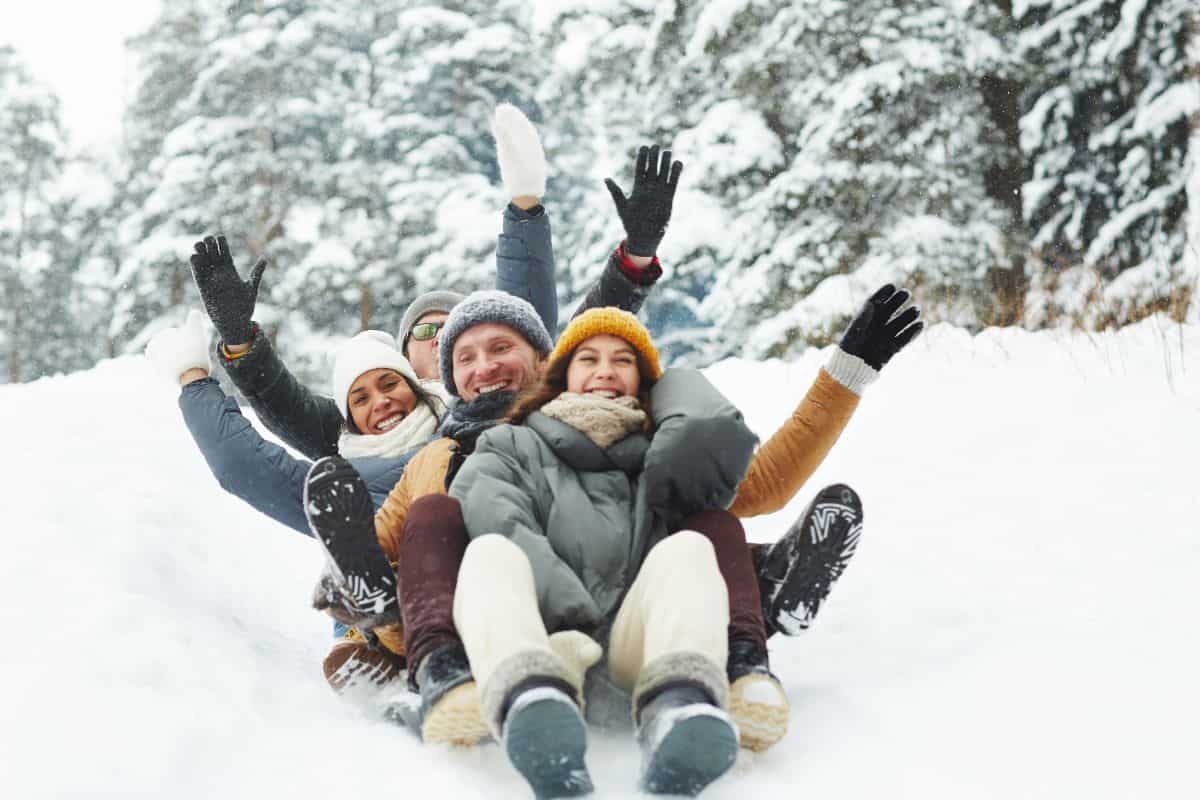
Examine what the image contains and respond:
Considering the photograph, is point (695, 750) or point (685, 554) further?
point (685, 554)

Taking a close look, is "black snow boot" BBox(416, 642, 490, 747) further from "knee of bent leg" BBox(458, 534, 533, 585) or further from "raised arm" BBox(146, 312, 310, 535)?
"raised arm" BBox(146, 312, 310, 535)

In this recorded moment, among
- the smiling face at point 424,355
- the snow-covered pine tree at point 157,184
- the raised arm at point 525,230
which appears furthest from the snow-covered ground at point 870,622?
the snow-covered pine tree at point 157,184

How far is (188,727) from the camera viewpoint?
158cm

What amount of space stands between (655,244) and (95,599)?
75.0 inches

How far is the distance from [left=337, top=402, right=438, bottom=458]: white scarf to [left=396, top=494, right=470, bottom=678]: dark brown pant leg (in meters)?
0.82

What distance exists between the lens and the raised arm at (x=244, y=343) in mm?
2615

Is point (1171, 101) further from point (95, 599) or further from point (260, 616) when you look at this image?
point (95, 599)

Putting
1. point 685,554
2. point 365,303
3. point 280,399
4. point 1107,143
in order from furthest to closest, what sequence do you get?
1. point 365,303
2. point 1107,143
3. point 280,399
4. point 685,554

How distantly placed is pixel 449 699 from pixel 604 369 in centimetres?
88

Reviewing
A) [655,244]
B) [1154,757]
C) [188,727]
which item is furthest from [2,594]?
[1154,757]

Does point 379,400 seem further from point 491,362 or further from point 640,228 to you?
point 640,228

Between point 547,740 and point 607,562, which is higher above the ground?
point 607,562

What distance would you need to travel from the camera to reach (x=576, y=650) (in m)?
1.66

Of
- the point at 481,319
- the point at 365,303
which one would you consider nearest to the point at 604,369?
the point at 481,319
